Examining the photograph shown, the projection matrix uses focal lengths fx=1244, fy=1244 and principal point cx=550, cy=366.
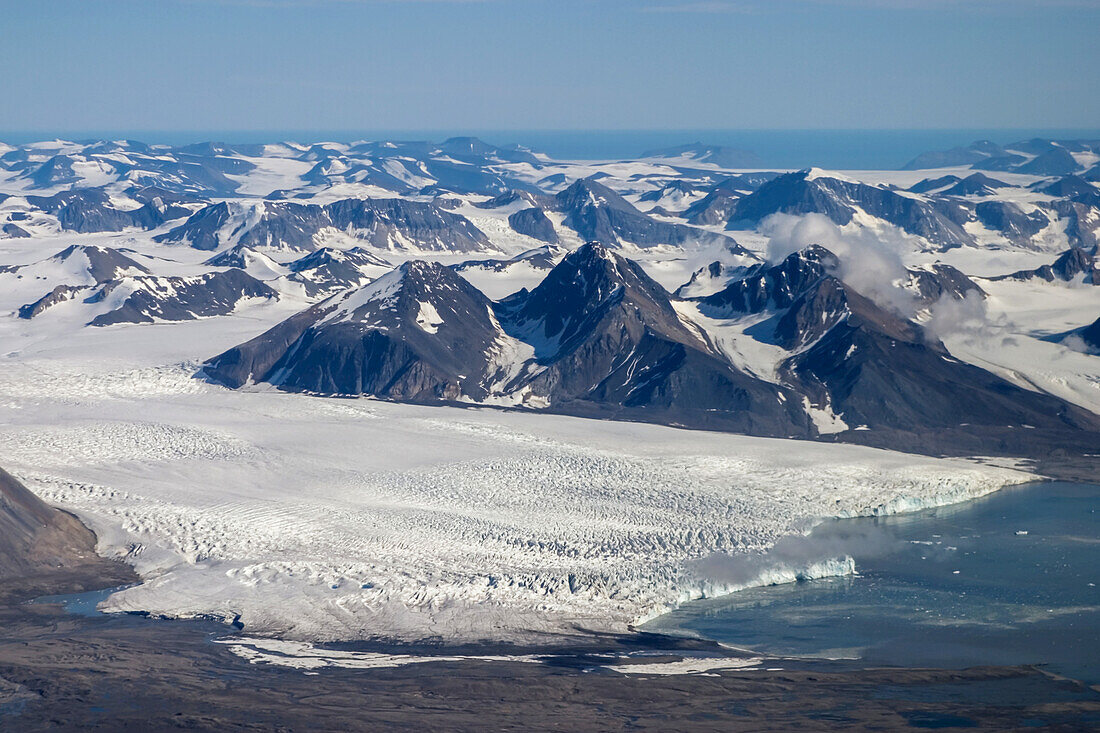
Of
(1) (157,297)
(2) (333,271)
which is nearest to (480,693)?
(1) (157,297)

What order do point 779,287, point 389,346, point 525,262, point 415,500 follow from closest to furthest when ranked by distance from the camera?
point 415,500, point 389,346, point 779,287, point 525,262

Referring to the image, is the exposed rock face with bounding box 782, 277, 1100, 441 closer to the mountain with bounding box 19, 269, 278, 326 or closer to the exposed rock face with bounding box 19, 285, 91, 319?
the mountain with bounding box 19, 269, 278, 326

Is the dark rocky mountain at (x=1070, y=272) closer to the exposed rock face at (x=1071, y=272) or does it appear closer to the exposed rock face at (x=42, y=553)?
the exposed rock face at (x=1071, y=272)

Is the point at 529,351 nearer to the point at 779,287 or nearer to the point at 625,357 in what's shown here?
the point at 625,357

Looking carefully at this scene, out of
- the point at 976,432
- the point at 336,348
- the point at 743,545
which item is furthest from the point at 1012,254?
the point at 743,545

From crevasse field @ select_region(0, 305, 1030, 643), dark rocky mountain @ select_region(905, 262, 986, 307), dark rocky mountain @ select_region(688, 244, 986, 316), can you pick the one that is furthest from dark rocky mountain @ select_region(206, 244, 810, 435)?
dark rocky mountain @ select_region(905, 262, 986, 307)

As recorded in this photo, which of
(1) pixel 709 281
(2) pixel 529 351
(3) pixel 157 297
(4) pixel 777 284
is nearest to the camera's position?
(2) pixel 529 351

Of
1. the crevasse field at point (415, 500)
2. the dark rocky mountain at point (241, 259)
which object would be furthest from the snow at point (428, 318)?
the dark rocky mountain at point (241, 259)

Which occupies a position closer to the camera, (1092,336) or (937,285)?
(1092,336)
